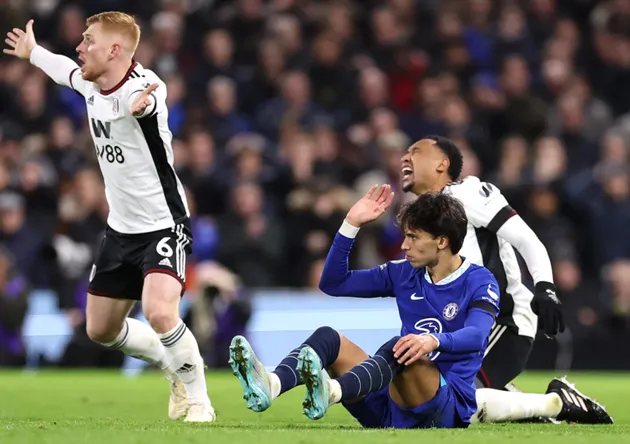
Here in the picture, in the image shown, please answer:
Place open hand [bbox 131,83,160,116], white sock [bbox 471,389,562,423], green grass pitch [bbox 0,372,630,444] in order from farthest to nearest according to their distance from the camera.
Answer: white sock [bbox 471,389,562,423] → open hand [bbox 131,83,160,116] → green grass pitch [bbox 0,372,630,444]

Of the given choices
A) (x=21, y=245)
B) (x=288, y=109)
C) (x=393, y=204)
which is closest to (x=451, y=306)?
(x=393, y=204)

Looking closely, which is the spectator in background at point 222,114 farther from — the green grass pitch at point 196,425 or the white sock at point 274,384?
the white sock at point 274,384

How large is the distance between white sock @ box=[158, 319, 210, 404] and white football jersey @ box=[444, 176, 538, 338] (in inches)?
61.9

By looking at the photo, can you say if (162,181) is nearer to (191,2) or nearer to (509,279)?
(509,279)

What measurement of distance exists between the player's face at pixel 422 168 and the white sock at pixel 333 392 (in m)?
1.71

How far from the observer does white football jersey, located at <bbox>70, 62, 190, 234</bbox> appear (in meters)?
6.99

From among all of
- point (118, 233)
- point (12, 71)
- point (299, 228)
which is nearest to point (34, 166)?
point (12, 71)

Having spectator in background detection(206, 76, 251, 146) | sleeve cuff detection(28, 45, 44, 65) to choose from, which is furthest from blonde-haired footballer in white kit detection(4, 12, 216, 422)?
spectator in background detection(206, 76, 251, 146)

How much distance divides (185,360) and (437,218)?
161 centimetres

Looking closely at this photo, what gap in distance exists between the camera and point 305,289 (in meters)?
12.9

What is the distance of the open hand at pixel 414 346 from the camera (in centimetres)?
564

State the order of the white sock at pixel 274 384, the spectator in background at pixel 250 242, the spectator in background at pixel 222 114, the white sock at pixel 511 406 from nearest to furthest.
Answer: the white sock at pixel 274 384
the white sock at pixel 511 406
the spectator in background at pixel 250 242
the spectator in background at pixel 222 114

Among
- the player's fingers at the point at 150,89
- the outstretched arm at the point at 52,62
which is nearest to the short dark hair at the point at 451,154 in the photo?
the player's fingers at the point at 150,89

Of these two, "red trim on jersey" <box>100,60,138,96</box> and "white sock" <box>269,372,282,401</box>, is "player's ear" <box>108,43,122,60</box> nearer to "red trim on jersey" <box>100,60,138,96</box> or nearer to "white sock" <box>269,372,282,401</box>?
"red trim on jersey" <box>100,60,138,96</box>
